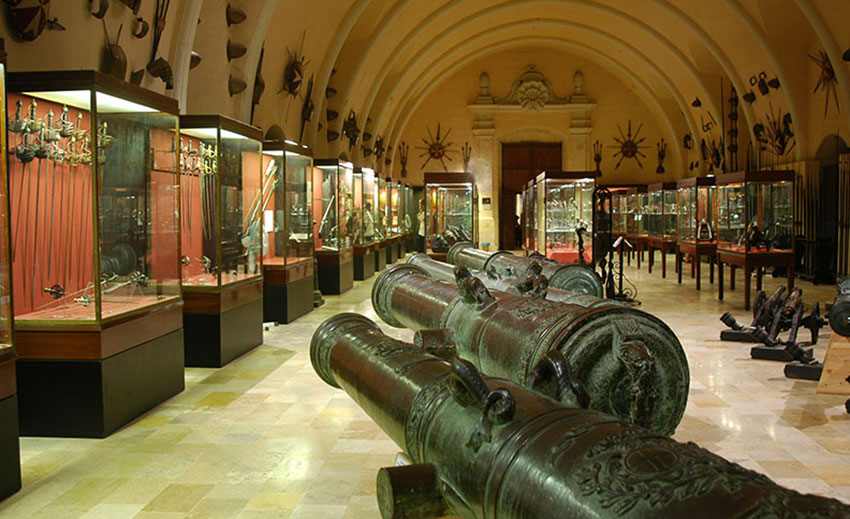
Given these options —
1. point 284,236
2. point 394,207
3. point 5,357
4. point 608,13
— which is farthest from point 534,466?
point 608,13

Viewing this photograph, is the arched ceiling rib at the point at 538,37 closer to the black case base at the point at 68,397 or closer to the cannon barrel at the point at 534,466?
the black case base at the point at 68,397

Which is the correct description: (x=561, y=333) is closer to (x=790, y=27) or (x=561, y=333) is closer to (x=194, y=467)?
(x=194, y=467)

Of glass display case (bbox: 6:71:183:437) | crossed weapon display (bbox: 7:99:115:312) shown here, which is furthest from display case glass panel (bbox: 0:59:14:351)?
crossed weapon display (bbox: 7:99:115:312)

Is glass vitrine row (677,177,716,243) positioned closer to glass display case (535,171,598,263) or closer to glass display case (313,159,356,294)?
glass display case (535,171,598,263)

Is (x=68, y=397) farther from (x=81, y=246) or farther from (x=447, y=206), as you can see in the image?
(x=447, y=206)

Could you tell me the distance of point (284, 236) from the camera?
969 cm

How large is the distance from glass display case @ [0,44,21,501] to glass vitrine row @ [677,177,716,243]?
12289 millimetres

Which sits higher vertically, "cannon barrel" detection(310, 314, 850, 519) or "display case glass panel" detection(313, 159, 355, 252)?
"display case glass panel" detection(313, 159, 355, 252)

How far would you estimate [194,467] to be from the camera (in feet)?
14.0

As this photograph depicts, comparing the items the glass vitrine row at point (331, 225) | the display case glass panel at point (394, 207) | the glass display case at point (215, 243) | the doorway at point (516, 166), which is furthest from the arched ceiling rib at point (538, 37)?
the glass display case at point (215, 243)

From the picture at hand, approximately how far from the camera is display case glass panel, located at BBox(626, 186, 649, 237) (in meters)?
22.5

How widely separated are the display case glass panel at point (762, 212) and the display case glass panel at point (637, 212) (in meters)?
10.3

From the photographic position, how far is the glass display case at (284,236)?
30.9 feet

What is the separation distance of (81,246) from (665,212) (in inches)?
Result: 645
